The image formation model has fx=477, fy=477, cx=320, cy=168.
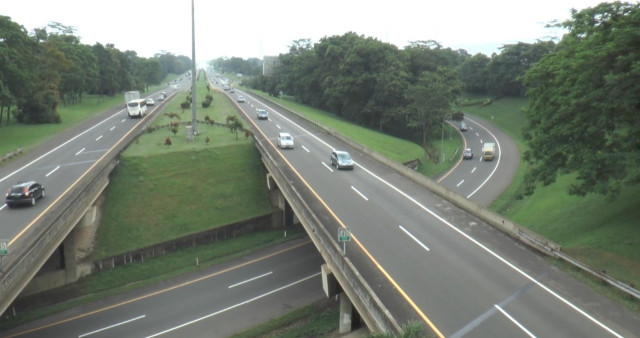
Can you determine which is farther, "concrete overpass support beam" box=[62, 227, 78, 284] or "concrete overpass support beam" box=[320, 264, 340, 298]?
"concrete overpass support beam" box=[62, 227, 78, 284]

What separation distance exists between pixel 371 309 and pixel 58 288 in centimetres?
2322

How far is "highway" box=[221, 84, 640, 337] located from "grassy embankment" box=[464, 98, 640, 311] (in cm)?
279

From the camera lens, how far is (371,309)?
17.4 m

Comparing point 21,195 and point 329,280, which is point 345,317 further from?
point 21,195

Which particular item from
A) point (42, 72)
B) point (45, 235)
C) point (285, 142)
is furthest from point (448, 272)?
point (42, 72)

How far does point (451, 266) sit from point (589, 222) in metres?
13.9

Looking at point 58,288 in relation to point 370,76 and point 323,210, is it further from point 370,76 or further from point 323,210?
point 370,76

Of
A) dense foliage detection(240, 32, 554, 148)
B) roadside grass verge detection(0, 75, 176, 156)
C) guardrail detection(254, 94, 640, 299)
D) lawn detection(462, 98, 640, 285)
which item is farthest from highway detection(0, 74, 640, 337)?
dense foliage detection(240, 32, 554, 148)

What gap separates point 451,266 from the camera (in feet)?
68.0

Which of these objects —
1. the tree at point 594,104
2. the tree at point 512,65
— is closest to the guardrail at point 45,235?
the tree at point 594,104

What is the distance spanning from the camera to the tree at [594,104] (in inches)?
854

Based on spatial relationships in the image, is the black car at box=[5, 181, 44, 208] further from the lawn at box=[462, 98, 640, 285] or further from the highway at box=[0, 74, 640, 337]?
the lawn at box=[462, 98, 640, 285]

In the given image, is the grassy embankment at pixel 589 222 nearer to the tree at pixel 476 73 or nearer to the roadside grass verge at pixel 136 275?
the roadside grass verge at pixel 136 275

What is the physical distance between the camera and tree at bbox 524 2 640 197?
21688mm
